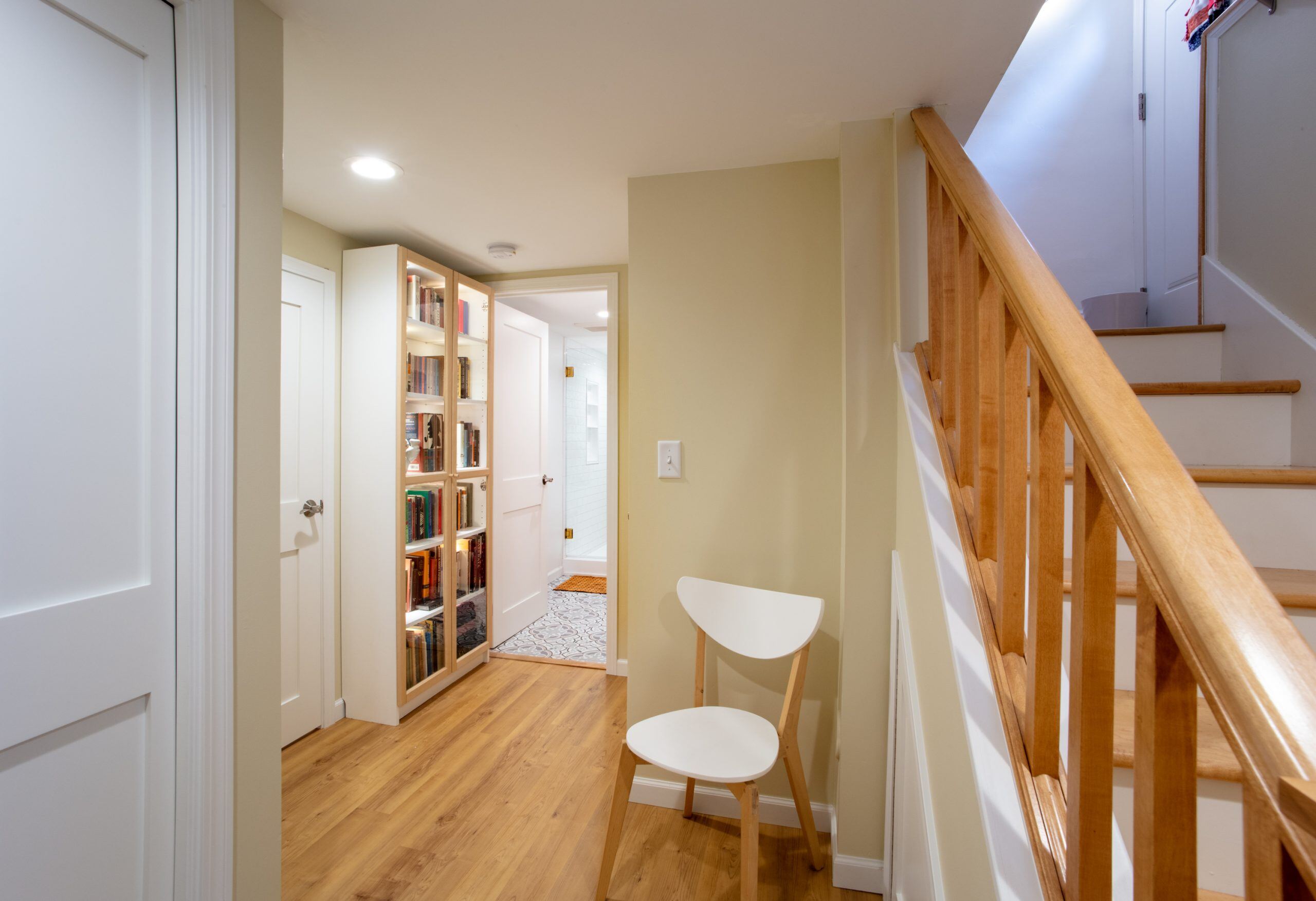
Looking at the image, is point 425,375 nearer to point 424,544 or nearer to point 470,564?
point 424,544

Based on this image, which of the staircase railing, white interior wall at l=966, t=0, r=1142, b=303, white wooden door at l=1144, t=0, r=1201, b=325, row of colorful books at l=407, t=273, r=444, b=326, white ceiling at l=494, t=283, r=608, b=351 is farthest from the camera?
white ceiling at l=494, t=283, r=608, b=351

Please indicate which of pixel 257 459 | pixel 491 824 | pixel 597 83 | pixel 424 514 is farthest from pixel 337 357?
pixel 491 824

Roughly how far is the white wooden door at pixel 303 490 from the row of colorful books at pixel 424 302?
332mm

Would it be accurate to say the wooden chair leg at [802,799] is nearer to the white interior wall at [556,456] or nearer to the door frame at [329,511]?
the door frame at [329,511]

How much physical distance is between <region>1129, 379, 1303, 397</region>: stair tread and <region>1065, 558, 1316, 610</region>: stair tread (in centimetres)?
44

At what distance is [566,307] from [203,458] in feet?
11.4

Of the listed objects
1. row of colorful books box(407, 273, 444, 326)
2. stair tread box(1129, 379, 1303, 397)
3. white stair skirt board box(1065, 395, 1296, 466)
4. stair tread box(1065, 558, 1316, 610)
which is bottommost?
stair tread box(1065, 558, 1316, 610)

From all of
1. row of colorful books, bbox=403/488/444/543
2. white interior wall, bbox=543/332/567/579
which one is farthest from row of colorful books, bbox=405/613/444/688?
white interior wall, bbox=543/332/567/579

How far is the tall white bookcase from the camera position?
271 cm

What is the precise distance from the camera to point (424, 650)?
2.93 metres

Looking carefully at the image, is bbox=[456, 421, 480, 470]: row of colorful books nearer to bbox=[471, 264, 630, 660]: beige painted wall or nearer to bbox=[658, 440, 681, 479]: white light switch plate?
bbox=[471, 264, 630, 660]: beige painted wall

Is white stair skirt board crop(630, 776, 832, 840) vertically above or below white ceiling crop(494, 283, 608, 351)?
below

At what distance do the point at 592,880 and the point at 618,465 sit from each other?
79.2 inches

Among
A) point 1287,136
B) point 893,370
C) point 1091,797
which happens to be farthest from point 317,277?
point 1287,136
